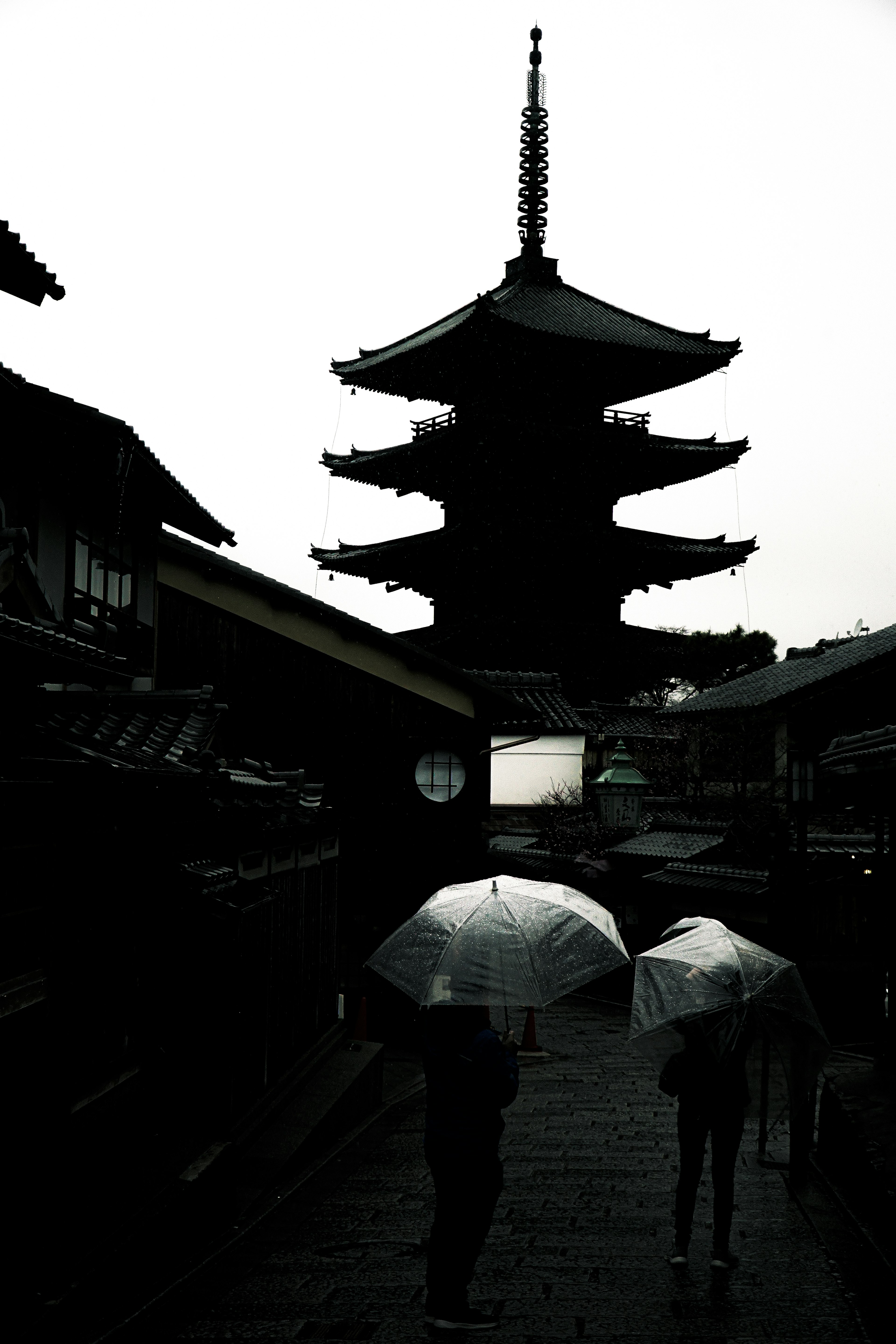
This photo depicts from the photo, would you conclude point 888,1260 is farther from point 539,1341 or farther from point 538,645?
point 538,645

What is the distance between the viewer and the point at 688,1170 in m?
7.02

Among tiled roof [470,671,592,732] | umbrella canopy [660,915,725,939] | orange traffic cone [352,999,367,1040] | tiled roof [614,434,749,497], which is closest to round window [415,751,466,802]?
orange traffic cone [352,999,367,1040]

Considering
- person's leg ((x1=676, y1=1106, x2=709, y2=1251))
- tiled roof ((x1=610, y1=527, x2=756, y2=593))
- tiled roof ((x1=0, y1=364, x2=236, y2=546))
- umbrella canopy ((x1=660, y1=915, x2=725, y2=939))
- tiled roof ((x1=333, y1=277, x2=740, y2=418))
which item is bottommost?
person's leg ((x1=676, y1=1106, x2=709, y2=1251))

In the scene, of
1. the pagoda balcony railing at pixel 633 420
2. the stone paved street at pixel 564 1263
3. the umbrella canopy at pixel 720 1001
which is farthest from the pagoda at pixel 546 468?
the umbrella canopy at pixel 720 1001

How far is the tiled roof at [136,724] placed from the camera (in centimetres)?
709

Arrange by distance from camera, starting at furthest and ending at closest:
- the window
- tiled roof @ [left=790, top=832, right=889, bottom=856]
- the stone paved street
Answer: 1. tiled roof @ [left=790, top=832, right=889, bottom=856]
2. the window
3. the stone paved street

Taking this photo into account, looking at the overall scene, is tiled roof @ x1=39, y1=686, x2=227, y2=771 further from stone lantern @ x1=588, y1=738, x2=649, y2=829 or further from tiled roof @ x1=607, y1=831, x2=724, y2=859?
stone lantern @ x1=588, y1=738, x2=649, y2=829

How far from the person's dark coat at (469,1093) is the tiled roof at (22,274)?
4.61 m

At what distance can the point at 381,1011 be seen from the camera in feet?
59.1

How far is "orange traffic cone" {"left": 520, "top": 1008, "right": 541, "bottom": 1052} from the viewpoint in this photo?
17844mm

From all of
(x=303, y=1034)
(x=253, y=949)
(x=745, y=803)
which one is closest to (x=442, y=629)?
(x=745, y=803)

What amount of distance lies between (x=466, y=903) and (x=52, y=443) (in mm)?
6811

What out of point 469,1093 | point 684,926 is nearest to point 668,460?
point 684,926

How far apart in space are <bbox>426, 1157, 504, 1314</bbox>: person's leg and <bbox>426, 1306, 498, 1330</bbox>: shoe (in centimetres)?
4
